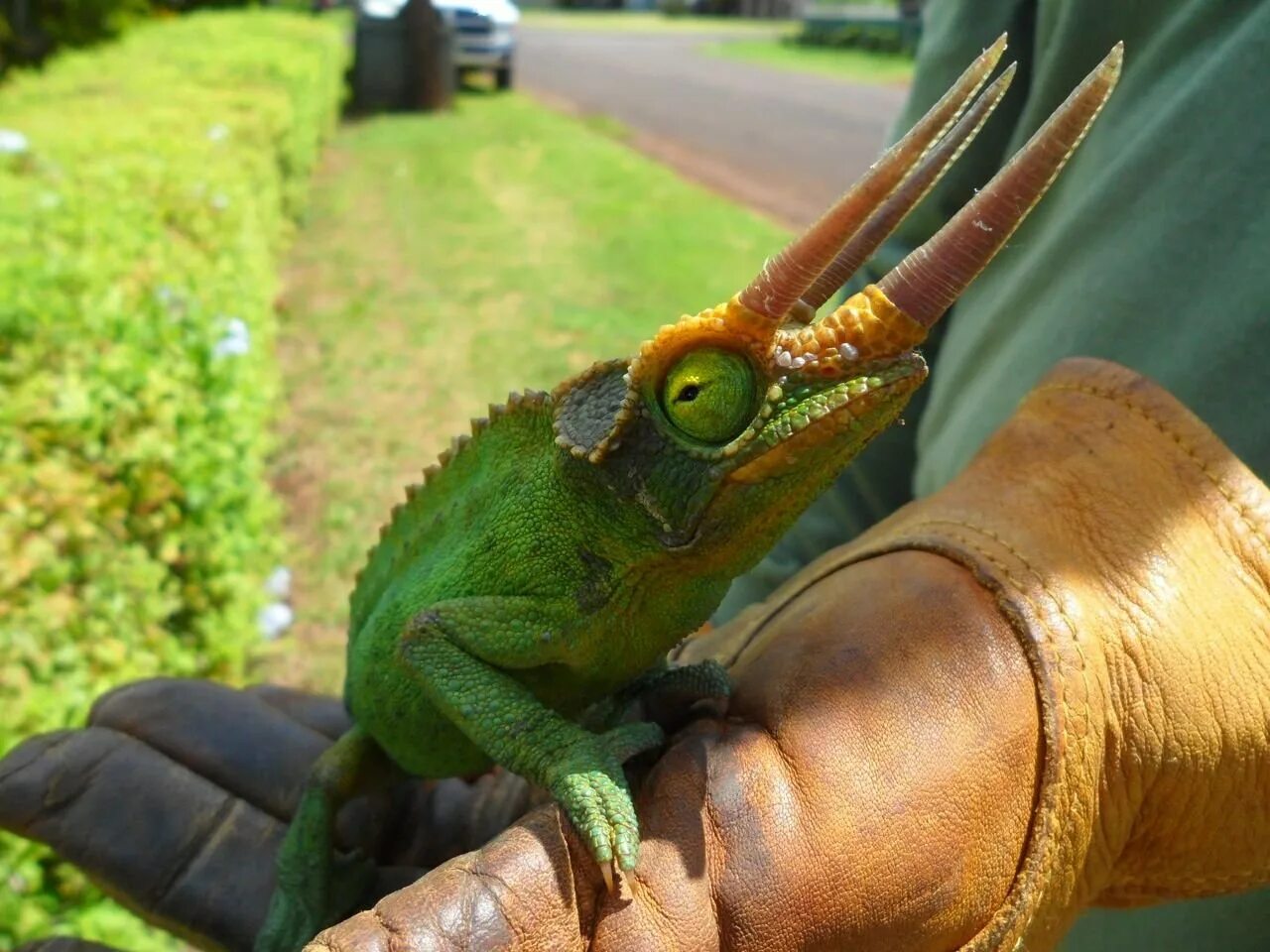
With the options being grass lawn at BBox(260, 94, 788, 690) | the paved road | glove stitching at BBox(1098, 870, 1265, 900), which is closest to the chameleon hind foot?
glove stitching at BBox(1098, 870, 1265, 900)

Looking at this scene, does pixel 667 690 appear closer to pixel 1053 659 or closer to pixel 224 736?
pixel 1053 659

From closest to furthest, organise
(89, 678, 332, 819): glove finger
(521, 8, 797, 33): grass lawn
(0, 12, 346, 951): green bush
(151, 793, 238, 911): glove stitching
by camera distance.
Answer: (151, 793, 238, 911): glove stitching < (89, 678, 332, 819): glove finger < (0, 12, 346, 951): green bush < (521, 8, 797, 33): grass lawn

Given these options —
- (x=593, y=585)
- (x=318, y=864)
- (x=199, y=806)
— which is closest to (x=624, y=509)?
(x=593, y=585)

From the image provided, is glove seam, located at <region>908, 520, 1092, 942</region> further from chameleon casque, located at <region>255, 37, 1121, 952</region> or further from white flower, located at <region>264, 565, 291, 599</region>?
white flower, located at <region>264, 565, 291, 599</region>

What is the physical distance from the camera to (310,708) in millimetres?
2098

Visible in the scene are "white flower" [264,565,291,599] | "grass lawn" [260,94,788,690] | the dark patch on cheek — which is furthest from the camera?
"grass lawn" [260,94,788,690]

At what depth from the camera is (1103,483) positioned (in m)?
1.35

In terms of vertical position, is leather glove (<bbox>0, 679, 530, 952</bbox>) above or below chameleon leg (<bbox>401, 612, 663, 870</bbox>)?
below

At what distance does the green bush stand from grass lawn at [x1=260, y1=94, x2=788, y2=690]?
0.53 metres

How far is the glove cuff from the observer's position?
48.2 inches

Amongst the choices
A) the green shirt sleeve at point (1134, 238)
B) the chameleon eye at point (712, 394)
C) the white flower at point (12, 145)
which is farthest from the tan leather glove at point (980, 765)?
the white flower at point (12, 145)

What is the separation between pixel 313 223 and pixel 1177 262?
969 cm

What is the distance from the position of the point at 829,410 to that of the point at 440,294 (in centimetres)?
761

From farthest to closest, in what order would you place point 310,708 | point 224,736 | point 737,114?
1. point 737,114
2. point 310,708
3. point 224,736
